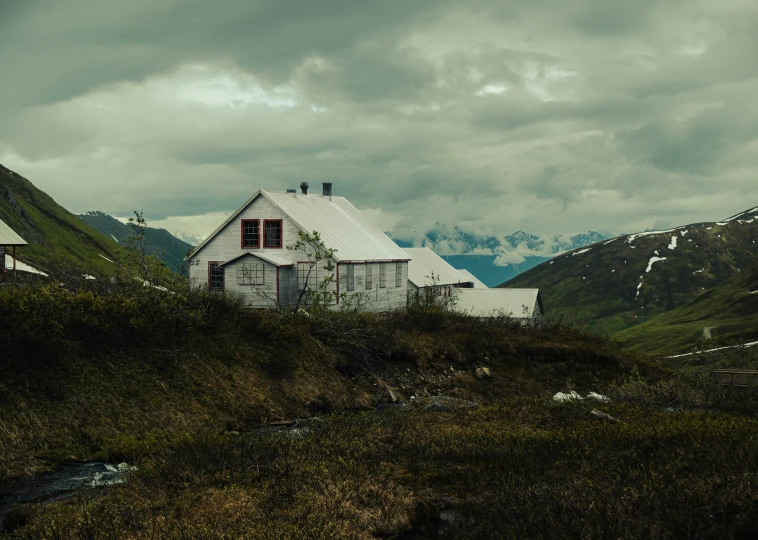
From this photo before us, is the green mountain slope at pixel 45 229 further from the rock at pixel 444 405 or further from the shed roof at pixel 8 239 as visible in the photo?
the rock at pixel 444 405

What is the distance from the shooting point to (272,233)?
42.1 meters

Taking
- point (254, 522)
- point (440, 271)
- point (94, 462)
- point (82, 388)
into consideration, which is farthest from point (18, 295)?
point (440, 271)

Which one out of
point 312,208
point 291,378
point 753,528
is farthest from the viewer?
point 312,208

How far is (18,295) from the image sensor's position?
20156 millimetres

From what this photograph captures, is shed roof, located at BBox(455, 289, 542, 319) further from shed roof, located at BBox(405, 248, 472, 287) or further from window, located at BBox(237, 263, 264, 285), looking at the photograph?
window, located at BBox(237, 263, 264, 285)

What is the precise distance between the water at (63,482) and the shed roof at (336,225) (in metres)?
24.7

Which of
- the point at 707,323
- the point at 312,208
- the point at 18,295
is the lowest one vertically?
the point at 707,323

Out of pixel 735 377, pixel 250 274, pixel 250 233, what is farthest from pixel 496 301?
pixel 735 377

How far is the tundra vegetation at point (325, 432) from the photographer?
29.1ft

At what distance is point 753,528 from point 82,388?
16260mm

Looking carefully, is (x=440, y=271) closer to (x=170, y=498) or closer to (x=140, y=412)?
(x=140, y=412)

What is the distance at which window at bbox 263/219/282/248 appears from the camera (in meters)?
41.9

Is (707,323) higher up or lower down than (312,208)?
lower down

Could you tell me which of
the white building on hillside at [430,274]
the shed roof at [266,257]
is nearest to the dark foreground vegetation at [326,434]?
the shed roof at [266,257]
